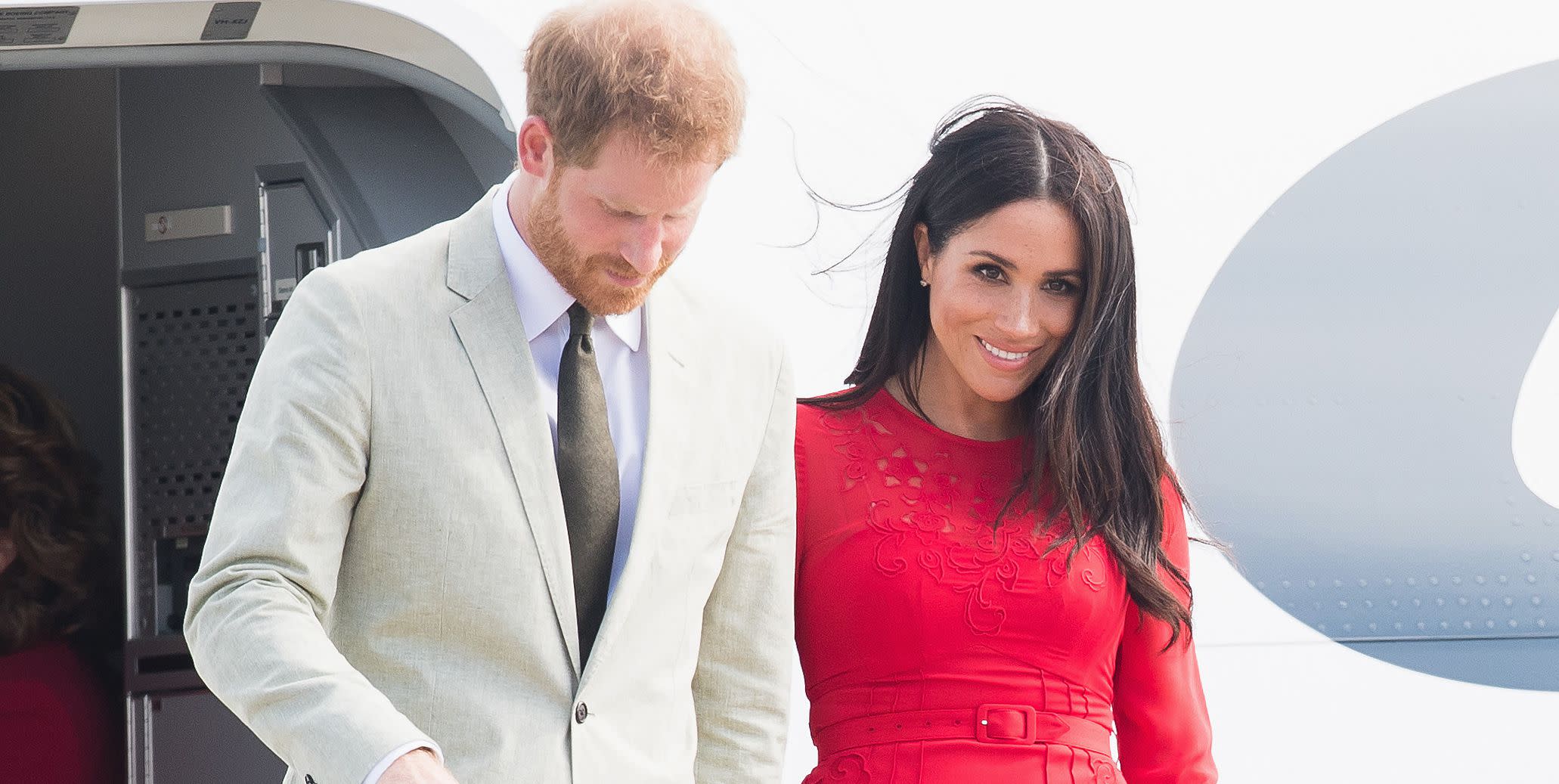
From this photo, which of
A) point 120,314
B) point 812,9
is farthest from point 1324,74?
point 120,314

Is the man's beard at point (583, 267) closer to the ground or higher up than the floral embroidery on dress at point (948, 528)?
higher up

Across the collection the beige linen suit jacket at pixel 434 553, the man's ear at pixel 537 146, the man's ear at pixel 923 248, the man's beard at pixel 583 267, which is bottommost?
the beige linen suit jacket at pixel 434 553

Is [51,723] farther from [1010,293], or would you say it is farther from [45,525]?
[1010,293]

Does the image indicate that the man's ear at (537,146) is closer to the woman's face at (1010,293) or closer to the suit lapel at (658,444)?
the suit lapel at (658,444)

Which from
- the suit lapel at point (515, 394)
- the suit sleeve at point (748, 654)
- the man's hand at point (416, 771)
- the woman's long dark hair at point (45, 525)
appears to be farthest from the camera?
the woman's long dark hair at point (45, 525)

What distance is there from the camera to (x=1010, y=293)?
181cm

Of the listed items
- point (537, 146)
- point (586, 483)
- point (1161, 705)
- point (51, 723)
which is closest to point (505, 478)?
point (586, 483)

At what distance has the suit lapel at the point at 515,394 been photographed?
1275 millimetres

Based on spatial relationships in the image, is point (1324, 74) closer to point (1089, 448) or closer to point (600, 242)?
point (1089, 448)

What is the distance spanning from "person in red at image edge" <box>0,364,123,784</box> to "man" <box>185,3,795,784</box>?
1.84 m

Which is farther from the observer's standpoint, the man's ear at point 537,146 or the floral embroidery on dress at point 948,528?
the floral embroidery on dress at point 948,528

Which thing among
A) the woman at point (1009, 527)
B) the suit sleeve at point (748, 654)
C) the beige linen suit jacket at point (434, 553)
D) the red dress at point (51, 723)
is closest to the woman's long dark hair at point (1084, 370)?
the woman at point (1009, 527)

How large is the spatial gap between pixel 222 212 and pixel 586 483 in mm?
1797

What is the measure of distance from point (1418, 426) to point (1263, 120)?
480 millimetres
